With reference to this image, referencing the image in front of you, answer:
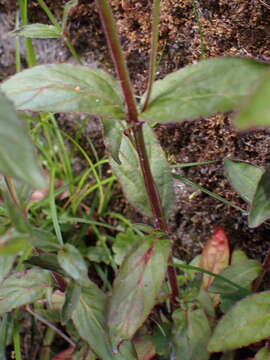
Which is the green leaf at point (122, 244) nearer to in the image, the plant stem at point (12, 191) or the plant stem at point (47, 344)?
the plant stem at point (47, 344)

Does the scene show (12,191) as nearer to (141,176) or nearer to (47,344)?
(141,176)

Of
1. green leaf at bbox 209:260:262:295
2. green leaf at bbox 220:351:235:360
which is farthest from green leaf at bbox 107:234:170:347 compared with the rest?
green leaf at bbox 220:351:235:360

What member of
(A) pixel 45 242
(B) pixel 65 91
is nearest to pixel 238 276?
(A) pixel 45 242

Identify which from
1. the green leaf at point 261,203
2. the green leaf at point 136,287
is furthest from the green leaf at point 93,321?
the green leaf at point 261,203

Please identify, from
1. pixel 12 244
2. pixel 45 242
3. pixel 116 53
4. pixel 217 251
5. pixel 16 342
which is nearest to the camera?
pixel 12 244

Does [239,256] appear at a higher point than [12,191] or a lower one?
lower

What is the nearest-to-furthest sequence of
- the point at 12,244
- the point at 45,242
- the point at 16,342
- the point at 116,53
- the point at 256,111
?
1. the point at 256,111
2. the point at 12,244
3. the point at 116,53
4. the point at 45,242
5. the point at 16,342
